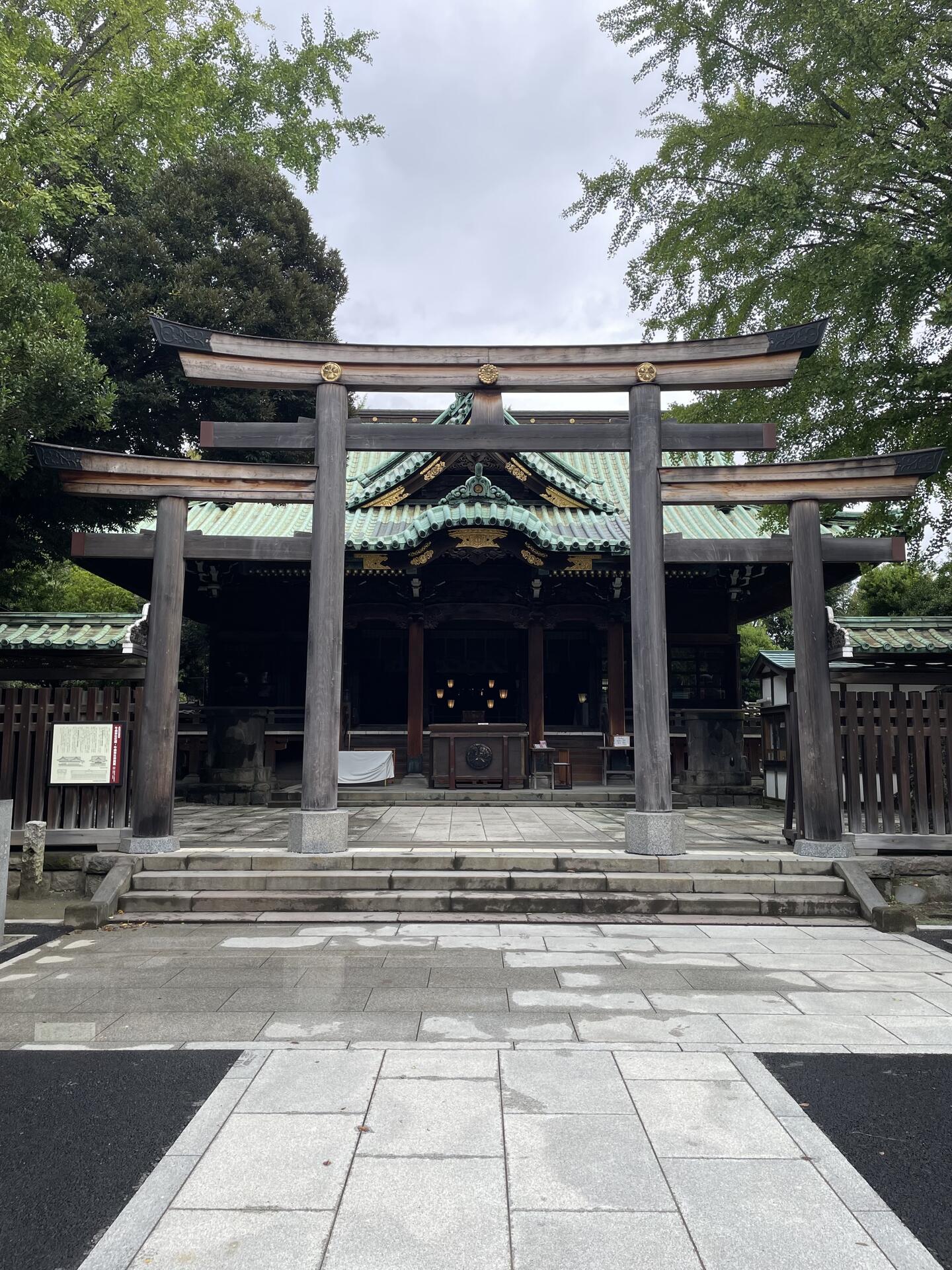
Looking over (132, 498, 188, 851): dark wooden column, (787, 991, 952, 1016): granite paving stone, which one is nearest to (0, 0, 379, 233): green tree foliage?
(132, 498, 188, 851): dark wooden column

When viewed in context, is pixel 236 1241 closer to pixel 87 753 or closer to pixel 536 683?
pixel 87 753

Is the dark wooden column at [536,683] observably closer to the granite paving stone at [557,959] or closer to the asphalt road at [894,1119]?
the granite paving stone at [557,959]

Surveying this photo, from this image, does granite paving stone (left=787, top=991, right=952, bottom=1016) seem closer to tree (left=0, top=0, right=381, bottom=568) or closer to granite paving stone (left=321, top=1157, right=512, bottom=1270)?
granite paving stone (left=321, top=1157, right=512, bottom=1270)

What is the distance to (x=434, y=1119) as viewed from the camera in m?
3.64

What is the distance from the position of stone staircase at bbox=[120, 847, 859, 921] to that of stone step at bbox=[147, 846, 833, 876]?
0.01m

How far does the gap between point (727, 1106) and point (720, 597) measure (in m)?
15.1

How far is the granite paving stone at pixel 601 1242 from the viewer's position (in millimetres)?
2637

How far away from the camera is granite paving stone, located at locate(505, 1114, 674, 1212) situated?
3.00 m

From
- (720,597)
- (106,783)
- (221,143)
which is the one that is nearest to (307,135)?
(221,143)

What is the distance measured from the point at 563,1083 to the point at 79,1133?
2.35 meters

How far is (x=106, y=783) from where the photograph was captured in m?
8.94

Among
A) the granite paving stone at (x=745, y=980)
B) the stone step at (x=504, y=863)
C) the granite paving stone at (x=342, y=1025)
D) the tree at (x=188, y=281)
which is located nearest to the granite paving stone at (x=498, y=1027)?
the granite paving stone at (x=342, y=1025)

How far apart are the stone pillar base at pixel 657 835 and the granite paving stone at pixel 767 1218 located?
5.38 metres

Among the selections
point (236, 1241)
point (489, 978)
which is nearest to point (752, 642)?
point (489, 978)
